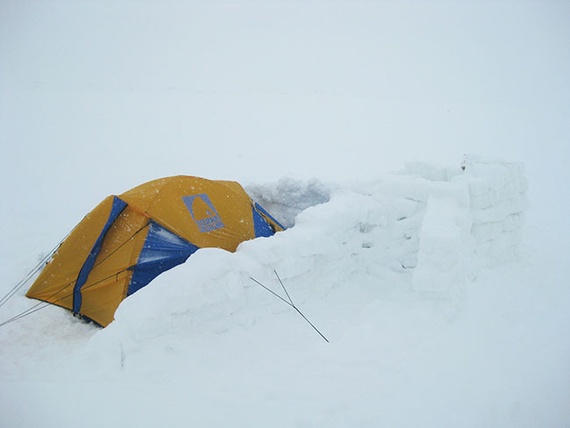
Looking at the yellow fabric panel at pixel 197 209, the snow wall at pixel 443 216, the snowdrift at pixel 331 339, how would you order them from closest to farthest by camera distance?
1. the snowdrift at pixel 331 339
2. the snow wall at pixel 443 216
3. the yellow fabric panel at pixel 197 209

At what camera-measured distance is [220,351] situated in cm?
252

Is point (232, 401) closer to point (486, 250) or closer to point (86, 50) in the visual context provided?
point (486, 250)

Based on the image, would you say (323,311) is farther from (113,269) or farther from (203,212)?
(113,269)

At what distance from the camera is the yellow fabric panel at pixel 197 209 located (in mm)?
3666

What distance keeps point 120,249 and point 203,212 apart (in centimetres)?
90

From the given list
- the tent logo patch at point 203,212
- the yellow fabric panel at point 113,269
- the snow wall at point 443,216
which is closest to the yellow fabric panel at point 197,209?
the tent logo patch at point 203,212

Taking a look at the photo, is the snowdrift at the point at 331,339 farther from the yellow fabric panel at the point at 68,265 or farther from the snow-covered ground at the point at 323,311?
the yellow fabric panel at the point at 68,265

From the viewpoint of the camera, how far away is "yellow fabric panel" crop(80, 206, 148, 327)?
11.0 feet

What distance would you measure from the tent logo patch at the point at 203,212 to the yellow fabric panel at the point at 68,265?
30.9 inches

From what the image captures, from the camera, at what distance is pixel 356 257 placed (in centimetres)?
388

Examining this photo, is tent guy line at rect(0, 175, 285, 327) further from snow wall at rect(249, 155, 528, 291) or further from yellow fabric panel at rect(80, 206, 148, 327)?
snow wall at rect(249, 155, 528, 291)

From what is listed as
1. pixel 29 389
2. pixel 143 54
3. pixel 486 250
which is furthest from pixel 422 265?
pixel 143 54

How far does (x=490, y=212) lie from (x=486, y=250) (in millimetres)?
445

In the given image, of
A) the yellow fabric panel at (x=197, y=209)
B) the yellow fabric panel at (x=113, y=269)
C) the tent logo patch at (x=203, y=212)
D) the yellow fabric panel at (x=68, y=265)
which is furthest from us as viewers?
the tent logo patch at (x=203, y=212)
